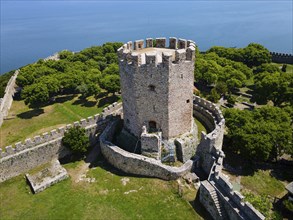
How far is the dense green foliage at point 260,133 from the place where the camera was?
24828 millimetres

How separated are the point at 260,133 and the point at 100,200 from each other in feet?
51.3

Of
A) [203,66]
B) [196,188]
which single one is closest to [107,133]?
[196,188]

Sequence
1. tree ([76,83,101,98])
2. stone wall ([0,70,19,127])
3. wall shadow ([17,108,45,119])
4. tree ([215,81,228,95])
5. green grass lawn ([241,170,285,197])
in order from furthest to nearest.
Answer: tree ([215,81,228,95]) < tree ([76,83,101,98]) < wall shadow ([17,108,45,119]) < stone wall ([0,70,19,127]) < green grass lawn ([241,170,285,197])

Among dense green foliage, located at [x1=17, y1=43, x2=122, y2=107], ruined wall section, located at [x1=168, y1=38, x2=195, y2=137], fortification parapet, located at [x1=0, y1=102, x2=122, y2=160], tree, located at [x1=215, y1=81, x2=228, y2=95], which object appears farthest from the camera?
tree, located at [x1=215, y1=81, x2=228, y2=95]

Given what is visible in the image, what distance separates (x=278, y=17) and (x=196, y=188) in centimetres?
17951

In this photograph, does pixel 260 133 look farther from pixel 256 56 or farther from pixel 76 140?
pixel 256 56

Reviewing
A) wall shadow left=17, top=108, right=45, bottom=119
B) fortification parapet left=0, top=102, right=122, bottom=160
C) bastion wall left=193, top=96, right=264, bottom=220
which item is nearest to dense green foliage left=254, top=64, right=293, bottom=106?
bastion wall left=193, top=96, right=264, bottom=220

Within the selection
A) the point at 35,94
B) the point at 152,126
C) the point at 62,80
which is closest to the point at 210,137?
the point at 152,126

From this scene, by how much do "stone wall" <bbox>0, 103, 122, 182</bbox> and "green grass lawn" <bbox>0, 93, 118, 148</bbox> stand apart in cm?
704

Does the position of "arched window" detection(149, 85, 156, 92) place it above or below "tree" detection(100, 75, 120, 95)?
above

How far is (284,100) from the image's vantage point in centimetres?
3722

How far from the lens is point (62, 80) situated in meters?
41.6

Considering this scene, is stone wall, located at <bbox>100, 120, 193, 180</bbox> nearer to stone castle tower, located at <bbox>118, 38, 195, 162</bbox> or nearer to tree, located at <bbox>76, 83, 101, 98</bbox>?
stone castle tower, located at <bbox>118, 38, 195, 162</bbox>

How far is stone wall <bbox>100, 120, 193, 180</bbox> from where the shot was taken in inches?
849
